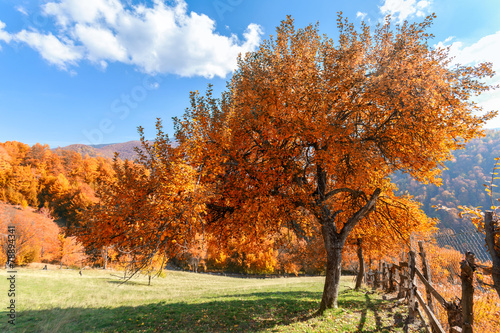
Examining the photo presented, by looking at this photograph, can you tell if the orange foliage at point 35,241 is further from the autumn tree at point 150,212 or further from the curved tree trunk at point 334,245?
the curved tree trunk at point 334,245

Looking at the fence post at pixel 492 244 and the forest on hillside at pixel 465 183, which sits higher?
the forest on hillside at pixel 465 183

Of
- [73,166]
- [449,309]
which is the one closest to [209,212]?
[449,309]

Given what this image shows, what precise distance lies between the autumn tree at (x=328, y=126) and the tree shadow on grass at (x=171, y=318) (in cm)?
239

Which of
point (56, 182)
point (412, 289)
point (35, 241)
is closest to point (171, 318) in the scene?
point (412, 289)

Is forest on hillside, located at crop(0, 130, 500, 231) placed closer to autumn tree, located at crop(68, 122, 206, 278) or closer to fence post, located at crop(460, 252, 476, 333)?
autumn tree, located at crop(68, 122, 206, 278)

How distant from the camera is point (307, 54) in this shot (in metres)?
11.4

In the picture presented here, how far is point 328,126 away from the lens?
27.6 feet

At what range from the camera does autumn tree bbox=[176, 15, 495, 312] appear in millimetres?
8398

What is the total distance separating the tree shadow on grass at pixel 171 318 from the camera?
9164 millimetres

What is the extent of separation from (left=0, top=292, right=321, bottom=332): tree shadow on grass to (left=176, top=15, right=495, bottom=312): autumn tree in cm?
239

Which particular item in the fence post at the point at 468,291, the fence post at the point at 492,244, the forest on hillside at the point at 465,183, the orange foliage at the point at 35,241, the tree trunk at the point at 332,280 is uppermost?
the forest on hillside at the point at 465,183

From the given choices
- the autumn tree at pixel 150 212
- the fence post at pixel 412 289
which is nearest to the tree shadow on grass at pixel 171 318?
the autumn tree at pixel 150 212

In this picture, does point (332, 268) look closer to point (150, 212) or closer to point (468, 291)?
point (468, 291)

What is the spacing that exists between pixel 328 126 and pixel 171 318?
11165 millimetres
